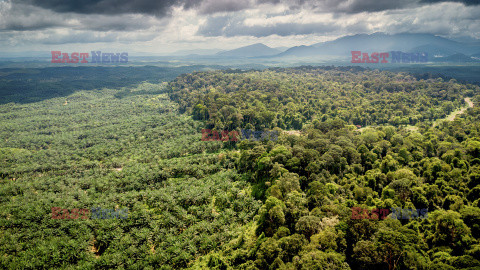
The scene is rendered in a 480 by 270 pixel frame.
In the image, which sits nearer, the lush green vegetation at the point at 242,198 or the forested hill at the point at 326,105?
the lush green vegetation at the point at 242,198

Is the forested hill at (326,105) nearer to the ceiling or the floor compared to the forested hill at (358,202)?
nearer to the ceiling

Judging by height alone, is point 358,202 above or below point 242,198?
above

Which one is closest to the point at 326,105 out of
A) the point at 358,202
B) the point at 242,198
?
the point at 358,202

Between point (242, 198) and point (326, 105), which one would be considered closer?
point (242, 198)

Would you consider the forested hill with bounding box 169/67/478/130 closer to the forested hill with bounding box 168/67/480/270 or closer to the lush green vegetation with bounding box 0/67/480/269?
the lush green vegetation with bounding box 0/67/480/269

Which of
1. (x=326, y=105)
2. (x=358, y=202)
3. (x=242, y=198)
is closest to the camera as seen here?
(x=358, y=202)

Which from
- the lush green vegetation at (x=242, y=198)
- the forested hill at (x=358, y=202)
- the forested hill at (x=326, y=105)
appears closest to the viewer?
the forested hill at (x=358, y=202)

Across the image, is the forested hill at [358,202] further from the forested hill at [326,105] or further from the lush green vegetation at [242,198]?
the forested hill at [326,105]

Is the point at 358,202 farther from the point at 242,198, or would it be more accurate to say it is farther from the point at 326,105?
the point at 326,105

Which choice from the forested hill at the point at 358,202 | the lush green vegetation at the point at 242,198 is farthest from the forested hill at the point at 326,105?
the forested hill at the point at 358,202

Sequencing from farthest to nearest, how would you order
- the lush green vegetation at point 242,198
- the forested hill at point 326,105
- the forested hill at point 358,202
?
the forested hill at point 326,105
the lush green vegetation at point 242,198
the forested hill at point 358,202
